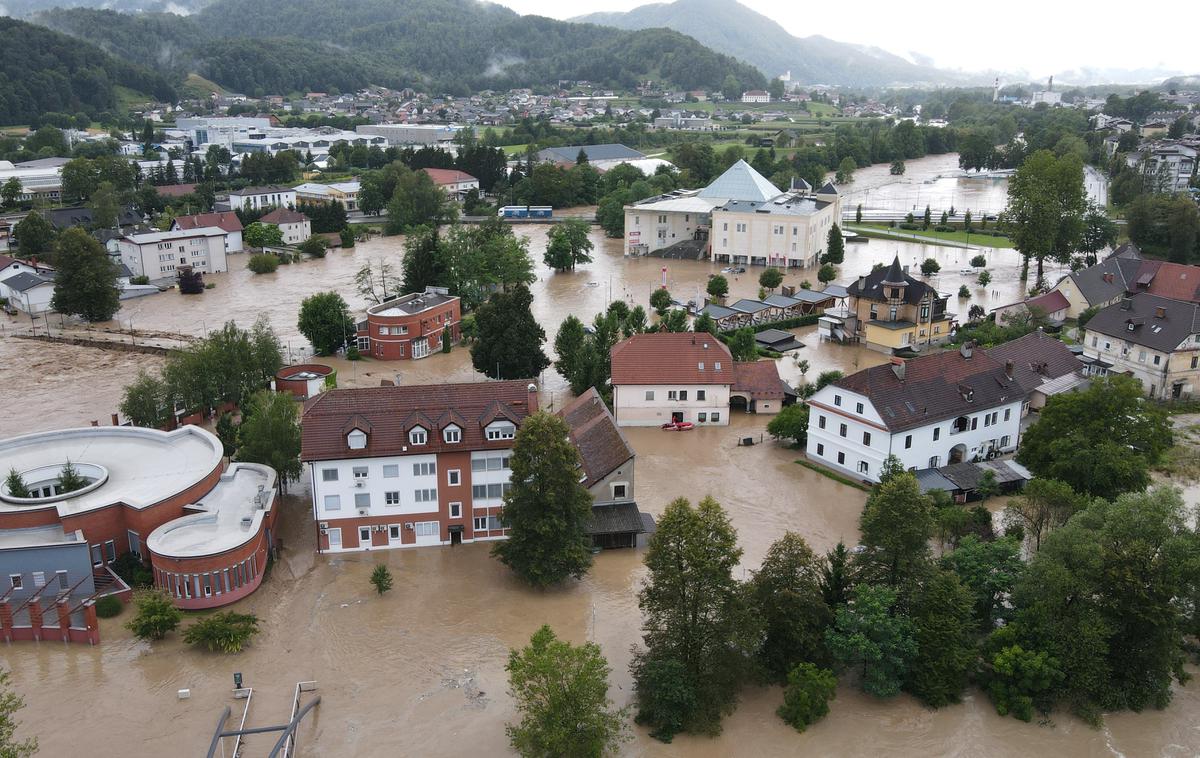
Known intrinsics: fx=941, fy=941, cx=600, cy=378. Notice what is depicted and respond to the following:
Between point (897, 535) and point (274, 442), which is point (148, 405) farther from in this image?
point (897, 535)

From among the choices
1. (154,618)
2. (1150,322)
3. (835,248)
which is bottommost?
(154,618)

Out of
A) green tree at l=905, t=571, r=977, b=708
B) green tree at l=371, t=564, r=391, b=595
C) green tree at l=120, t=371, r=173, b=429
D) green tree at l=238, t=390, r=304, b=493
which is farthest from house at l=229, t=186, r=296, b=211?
green tree at l=905, t=571, r=977, b=708

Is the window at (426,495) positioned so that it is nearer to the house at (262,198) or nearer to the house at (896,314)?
the house at (896,314)

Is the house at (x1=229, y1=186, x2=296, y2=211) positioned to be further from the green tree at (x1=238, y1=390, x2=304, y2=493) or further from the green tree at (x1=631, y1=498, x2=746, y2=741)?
the green tree at (x1=631, y1=498, x2=746, y2=741)

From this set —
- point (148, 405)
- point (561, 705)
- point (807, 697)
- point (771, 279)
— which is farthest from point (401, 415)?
point (771, 279)

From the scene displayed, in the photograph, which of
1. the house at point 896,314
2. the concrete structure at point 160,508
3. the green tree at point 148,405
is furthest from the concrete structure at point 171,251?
the house at point 896,314

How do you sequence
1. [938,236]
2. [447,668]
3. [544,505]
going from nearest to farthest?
[447,668], [544,505], [938,236]
